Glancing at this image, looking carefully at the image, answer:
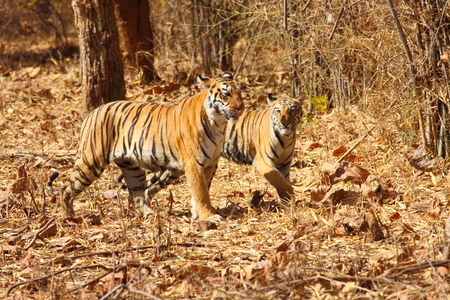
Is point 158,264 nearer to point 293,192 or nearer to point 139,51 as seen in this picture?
point 293,192

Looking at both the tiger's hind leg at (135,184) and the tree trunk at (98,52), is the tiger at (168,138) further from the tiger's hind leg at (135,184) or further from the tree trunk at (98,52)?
the tree trunk at (98,52)

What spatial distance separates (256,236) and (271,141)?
4.68 feet

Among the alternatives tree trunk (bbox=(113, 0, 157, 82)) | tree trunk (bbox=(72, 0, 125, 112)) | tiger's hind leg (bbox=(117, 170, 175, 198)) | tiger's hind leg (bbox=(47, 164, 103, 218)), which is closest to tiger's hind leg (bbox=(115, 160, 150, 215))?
tiger's hind leg (bbox=(117, 170, 175, 198))

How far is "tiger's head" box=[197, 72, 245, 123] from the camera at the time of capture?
3.98 metres

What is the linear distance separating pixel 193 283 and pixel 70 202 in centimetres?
208

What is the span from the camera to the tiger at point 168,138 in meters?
4.07

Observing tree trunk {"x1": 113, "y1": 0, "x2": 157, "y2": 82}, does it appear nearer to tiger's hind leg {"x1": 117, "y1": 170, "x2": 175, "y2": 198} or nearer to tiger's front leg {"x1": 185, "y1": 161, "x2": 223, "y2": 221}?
tiger's hind leg {"x1": 117, "y1": 170, "x2": 175, "y2": 198}

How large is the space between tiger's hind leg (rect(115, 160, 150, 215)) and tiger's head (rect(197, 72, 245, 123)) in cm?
113

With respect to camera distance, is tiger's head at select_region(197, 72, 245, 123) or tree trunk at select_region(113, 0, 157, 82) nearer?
tiger's head at select_region(197, 72, 245, 123)

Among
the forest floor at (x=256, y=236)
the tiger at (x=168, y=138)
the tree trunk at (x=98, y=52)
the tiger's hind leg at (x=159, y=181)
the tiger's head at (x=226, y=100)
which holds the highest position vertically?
the tree trunk at (x=98, y=52)

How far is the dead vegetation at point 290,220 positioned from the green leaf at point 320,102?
0.02m

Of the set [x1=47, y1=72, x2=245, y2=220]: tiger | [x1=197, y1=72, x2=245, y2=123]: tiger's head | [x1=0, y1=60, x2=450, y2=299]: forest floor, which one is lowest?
[x1=0, y1=60, x2=450, y2=299]: forest floor

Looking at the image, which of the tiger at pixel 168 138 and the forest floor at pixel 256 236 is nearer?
the forest floor at pixel 256 236

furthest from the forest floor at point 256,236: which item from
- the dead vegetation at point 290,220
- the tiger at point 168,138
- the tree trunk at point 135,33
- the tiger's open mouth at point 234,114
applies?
the tree trunk at point 135,33
